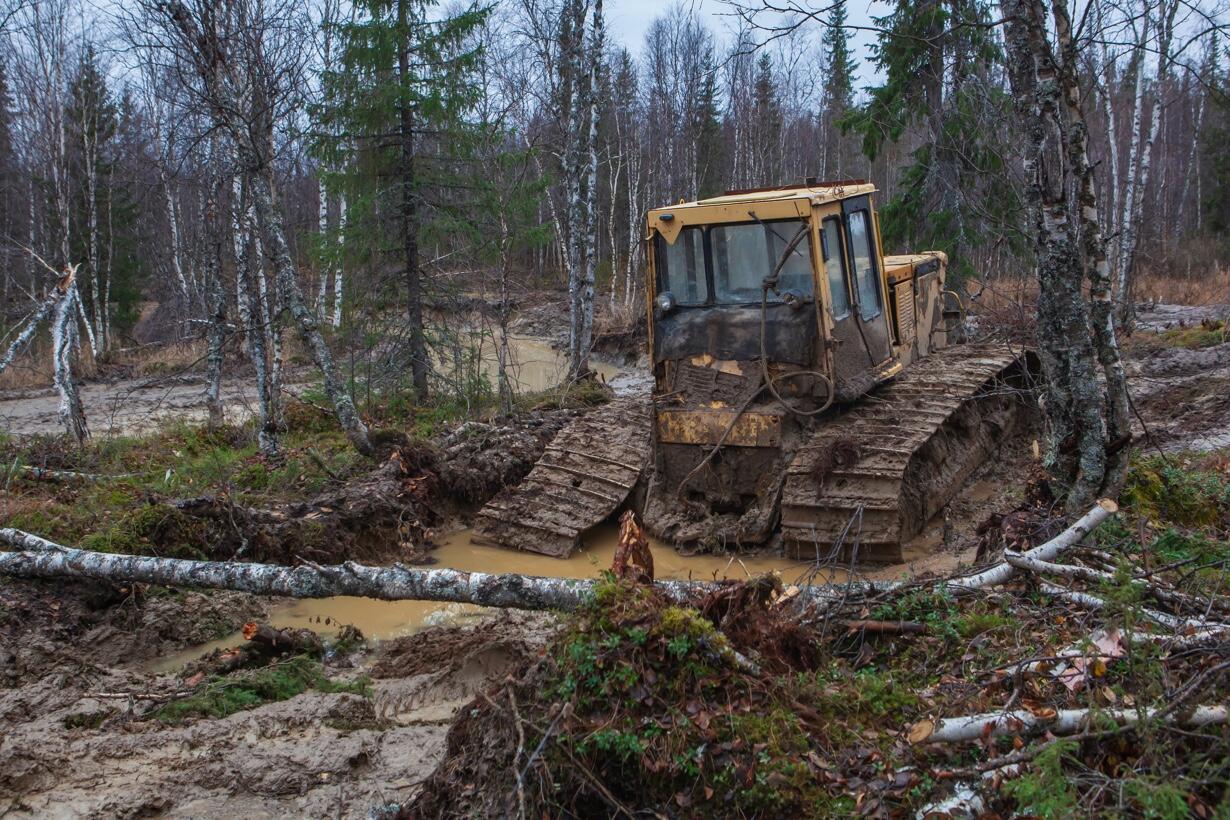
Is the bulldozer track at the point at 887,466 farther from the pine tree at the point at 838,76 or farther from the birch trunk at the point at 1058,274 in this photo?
the pine tree at the point at 838,76

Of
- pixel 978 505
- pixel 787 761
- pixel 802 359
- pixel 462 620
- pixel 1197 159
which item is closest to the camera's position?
pixel 787 761

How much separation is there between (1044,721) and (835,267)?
203 inches

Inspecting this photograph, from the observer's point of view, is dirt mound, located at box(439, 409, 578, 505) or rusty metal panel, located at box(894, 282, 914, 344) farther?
rusty metal panel, located at box(894, 282, 914, 344)

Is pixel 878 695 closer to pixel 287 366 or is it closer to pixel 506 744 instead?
pixel 506 744

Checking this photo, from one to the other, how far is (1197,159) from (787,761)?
3407 cm

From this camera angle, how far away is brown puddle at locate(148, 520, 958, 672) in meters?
6.67

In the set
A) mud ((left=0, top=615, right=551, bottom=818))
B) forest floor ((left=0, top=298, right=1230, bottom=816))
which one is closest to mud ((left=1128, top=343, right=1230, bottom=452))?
forest floor ((left=0, top=298, right=1230, bottom=816))

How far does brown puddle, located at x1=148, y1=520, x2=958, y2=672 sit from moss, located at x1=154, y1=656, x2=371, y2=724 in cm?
85

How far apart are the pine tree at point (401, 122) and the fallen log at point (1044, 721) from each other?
11.5 meters

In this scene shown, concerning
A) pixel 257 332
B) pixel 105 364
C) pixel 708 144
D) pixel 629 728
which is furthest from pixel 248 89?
pixel 708 144

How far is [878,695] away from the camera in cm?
395

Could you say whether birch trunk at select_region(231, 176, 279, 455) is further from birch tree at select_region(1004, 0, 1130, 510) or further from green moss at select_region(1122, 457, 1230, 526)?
green moss at select_region(1122, 457, 1230, 526)

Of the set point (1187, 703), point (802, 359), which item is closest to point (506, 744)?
point (1187, 703)

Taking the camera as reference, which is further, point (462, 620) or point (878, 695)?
point (462, 620)
